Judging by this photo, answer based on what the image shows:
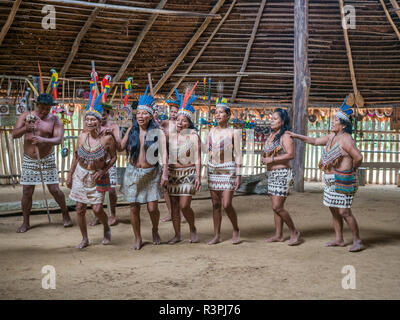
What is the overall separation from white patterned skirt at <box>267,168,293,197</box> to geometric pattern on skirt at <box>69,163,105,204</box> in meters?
1.78

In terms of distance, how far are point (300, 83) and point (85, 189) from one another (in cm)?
621

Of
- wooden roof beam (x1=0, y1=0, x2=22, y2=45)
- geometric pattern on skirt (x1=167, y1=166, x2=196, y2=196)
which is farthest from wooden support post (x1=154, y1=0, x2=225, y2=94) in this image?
geometric pattern on skirt (x1=167, y1=166, x2=196, y2=196)

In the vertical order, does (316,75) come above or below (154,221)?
above

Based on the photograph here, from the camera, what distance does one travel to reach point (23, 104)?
31.4ft

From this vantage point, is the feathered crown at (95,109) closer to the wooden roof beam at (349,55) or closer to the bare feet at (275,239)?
the bare feet at (275,239)

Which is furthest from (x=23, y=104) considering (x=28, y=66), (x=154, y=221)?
(x=154, y=221)

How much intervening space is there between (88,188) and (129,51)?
22.3 ft

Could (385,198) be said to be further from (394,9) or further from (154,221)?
(154,221)

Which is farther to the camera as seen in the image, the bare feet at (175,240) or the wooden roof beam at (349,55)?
the wooden roof beam at (349,55)

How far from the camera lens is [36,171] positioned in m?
6.05

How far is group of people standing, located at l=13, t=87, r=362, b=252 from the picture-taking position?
4922 millimetres

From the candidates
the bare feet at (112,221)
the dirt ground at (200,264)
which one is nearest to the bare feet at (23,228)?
the dirt ground at (200,264)

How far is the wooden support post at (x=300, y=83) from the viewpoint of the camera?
983 cm

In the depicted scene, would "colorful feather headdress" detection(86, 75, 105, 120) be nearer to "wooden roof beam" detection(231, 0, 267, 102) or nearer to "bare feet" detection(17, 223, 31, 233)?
"bare feet" detection(17, 223, 31, 233)
